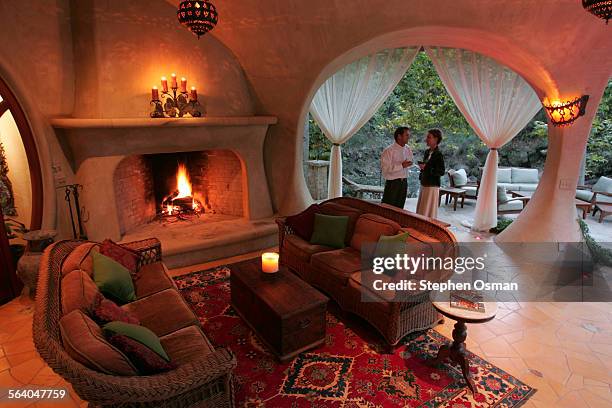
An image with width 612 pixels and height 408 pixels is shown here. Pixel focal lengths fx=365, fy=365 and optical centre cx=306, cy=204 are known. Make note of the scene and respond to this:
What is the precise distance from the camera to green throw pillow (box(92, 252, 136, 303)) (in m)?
2.77

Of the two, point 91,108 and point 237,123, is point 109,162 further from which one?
point 237,123

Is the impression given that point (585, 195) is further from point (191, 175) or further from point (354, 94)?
point (191, 175)

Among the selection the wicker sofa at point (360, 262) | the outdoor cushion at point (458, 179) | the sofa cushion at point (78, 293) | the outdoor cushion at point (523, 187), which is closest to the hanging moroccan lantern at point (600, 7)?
the wicker sofa at point (360, 262)

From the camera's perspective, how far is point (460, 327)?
2.67m

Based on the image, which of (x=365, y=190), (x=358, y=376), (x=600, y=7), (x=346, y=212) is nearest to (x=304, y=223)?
(x=346, y=212)

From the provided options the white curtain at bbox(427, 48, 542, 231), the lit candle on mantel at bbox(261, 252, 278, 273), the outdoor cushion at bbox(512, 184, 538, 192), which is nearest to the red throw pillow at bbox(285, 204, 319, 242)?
the lit candle on mantel at bbox(261, 252, 278, 273)

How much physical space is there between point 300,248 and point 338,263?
58 centimetres

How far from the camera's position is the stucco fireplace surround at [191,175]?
13.8 ft

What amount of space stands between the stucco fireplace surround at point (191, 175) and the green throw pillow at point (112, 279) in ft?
4.92

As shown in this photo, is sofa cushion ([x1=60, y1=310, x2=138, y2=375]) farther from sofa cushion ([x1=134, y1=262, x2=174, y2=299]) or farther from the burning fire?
the burning fire

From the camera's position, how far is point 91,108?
414 centimetres

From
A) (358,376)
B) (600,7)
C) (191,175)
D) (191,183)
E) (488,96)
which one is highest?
(600,7)

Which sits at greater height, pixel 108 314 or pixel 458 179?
pixel 458 179

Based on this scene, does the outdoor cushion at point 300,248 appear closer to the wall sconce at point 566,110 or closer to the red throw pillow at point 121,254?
the red throw pillow at point 121,254
